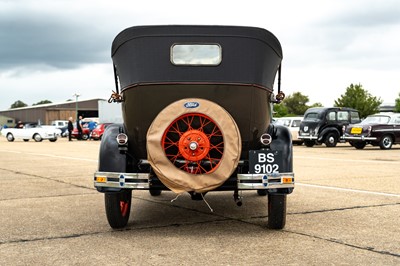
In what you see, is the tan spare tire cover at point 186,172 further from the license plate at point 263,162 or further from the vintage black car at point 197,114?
the license plate at point 263,162

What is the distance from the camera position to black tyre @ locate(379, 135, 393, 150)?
23281mm

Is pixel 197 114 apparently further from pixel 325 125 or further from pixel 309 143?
pixel 309 143

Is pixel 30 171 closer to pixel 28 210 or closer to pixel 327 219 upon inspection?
pixel 28 210

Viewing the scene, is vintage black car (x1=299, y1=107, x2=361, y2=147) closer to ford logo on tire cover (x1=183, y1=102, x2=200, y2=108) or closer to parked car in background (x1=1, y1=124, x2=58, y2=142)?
parked car in background (x1=1, y1=124, x2=58, y2=142)

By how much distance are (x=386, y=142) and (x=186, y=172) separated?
1985 centimetres

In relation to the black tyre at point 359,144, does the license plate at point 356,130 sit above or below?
above

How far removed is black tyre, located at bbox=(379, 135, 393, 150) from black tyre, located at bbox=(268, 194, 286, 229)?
18896mm

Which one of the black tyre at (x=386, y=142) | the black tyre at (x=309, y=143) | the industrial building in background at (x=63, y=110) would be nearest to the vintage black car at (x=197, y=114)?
the black tyre at (x=386, y=142)

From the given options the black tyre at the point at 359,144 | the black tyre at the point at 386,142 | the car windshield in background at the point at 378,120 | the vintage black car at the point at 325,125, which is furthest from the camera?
the vintage black car at the point at 325,125

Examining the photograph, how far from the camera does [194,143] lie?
17.4 ft

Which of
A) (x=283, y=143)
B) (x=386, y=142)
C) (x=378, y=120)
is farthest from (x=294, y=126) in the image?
(x=283, y=143)

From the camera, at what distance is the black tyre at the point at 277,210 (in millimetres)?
5559

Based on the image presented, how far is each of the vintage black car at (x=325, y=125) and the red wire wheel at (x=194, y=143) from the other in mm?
21261

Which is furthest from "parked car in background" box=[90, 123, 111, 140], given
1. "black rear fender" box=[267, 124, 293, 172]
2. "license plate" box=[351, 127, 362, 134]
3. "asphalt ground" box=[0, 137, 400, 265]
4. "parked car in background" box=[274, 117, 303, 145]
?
"black rear fender" box=[267, 124, 293, 172]
